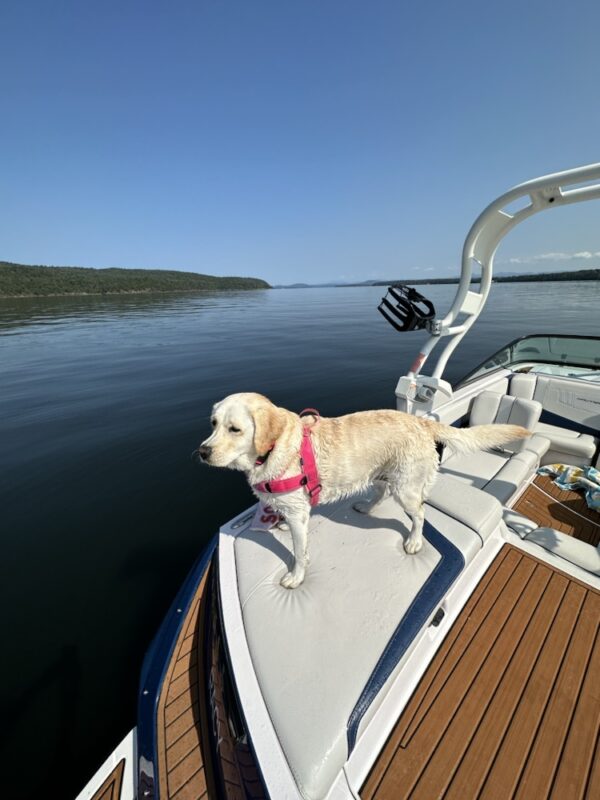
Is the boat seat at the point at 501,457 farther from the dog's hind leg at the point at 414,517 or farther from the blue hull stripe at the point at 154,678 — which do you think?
the blue hull stripe at the point at 154,678

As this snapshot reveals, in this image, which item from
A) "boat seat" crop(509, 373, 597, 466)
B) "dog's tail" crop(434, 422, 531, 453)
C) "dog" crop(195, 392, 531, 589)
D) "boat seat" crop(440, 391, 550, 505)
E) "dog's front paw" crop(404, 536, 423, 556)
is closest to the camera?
"dog" crop(195, 392, 531, 589)

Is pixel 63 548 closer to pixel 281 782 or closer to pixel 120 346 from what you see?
pixel 281 782

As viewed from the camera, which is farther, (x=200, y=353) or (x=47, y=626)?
(x=200, y=353)

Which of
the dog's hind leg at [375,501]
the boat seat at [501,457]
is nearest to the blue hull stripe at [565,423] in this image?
the boat seat at [501,457]

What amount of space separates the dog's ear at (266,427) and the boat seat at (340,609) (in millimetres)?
1169

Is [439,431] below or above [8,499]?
above

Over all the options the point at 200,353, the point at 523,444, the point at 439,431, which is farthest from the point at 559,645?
the point at 200,353

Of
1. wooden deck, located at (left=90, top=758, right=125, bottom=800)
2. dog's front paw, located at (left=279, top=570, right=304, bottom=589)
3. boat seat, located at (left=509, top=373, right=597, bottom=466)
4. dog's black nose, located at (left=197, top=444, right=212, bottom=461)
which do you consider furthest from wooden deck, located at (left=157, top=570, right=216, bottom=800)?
boat seat, located at (left=509, top=373, right=597, bottom=466)

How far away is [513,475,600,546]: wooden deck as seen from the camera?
3.71 metres

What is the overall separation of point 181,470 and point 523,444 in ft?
21.7

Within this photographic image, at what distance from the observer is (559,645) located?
228 centimetres

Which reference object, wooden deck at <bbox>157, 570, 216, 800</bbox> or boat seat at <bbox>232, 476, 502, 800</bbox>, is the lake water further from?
boat seat at <bbox>232, 476, 502, 800</bbox>

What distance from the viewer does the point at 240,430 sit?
2.63 m

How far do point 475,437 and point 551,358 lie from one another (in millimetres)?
6342
